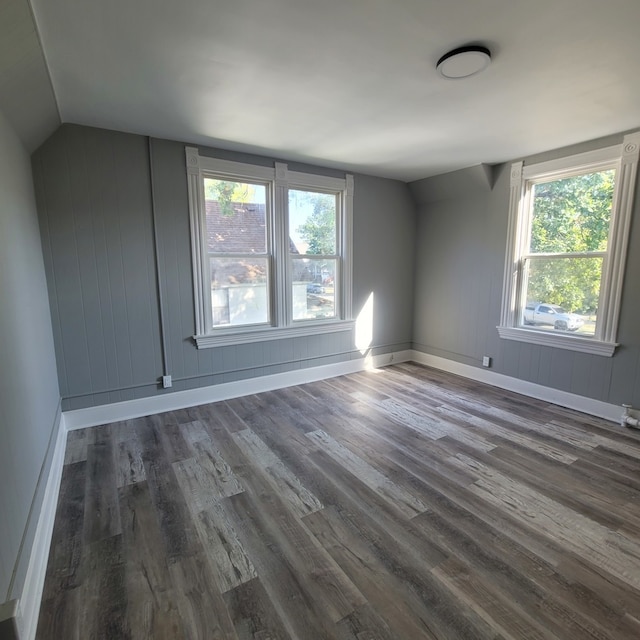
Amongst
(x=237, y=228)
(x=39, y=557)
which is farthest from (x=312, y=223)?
(x=39, y=557)

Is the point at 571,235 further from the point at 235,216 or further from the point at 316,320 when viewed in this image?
the point at 235,216

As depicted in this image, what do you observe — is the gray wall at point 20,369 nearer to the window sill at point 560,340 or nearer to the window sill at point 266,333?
the window sill at point 266,333

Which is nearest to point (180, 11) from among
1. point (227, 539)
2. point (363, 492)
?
point (227, 539)

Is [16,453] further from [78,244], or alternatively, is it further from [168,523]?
[78,244]

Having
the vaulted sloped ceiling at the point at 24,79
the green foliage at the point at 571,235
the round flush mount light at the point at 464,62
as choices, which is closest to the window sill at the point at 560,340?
the green foliage at the point at 571,235

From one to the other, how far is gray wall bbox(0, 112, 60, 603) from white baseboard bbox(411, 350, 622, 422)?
4242 mm

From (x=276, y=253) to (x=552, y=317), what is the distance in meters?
2.98

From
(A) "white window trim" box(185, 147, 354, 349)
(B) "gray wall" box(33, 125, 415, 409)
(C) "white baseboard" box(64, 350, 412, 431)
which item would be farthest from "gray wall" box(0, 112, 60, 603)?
(A) "white window trim" box(185, 147, 354, 349)

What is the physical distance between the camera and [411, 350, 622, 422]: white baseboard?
3.29 metres

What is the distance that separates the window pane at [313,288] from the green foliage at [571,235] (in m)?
2.24

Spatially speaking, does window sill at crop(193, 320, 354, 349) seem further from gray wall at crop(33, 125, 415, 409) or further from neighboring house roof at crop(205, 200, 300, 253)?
neighboring house roof at crop(205, 200, 300, 253)

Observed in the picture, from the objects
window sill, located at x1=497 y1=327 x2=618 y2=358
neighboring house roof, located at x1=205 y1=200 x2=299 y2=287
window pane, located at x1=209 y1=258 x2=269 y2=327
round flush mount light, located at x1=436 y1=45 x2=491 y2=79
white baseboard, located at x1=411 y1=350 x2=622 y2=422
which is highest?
round flush mount light, located at x1=436 y1=45 x2=491 y2=79

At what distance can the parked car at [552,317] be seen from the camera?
349 centimetres

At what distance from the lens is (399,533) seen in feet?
6.21
